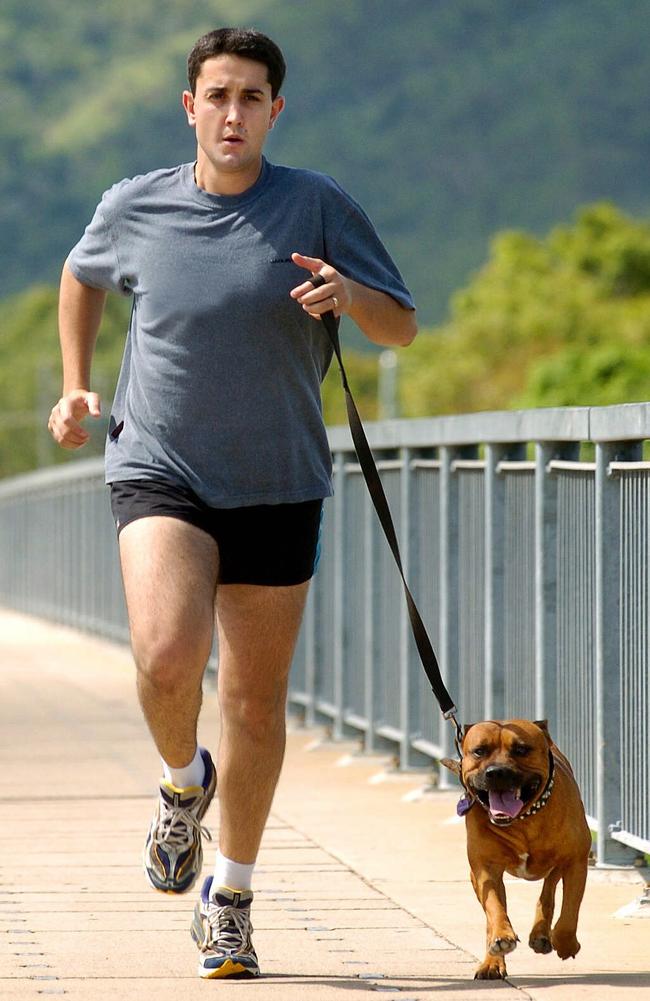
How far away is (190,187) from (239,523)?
79cm

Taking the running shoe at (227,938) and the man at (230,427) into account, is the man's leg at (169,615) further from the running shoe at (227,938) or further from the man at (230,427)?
the running shoe at (227,938)

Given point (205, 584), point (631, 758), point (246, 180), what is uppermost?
point (246, 180)

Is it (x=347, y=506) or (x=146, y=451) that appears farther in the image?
(x=347, y=506)

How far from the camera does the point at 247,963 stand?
523 cm

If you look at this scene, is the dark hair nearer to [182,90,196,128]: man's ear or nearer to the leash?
[182,90,196,128]: man's ear

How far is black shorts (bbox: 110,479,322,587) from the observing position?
5.20 meters

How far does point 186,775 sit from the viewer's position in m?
5.24

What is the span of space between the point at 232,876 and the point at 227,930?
0.41 ft

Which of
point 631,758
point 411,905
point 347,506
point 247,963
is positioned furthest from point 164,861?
point 347,506

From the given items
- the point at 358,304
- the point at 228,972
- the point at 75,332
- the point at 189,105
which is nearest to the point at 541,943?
the point at 228,972

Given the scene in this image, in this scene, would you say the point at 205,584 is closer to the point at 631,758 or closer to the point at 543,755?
the point at 543,755

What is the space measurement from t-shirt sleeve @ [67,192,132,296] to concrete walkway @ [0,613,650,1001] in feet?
5.31

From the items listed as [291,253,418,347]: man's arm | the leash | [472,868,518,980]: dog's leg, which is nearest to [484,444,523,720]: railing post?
[291,253,418,347]: man's arm

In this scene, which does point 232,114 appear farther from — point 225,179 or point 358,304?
point 358,304
